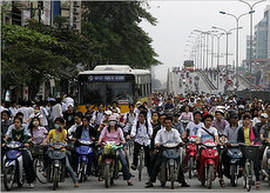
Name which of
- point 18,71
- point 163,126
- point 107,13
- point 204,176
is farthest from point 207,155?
point 107,13

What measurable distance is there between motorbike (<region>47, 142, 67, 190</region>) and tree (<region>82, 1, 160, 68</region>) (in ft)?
129

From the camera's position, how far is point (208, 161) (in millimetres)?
11836

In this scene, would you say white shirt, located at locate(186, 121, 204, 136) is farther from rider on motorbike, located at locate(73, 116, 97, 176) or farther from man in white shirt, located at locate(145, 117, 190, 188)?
rider on motorbike, located at locate(73, 116, 97, 176)

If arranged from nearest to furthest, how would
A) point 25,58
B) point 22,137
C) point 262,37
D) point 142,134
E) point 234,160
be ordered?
point 22,137 < point 234,160 < point 142,134 < point 25,58 < point 262,37

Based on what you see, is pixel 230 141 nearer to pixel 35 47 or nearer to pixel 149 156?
pixel 149 156

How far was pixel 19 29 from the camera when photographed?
23719 mm

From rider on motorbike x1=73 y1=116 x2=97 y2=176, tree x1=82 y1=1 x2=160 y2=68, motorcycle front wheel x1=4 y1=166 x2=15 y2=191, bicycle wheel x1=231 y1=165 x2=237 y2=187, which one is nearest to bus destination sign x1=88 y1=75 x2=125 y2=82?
rider on motorbike x1=73 y1=116 x2=97 y2=176

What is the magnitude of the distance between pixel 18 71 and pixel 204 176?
12758mm

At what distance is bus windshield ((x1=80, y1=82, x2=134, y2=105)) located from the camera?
78.0 feet

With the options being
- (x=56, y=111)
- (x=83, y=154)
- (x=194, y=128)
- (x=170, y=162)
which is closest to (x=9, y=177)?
(x=83, y=154)

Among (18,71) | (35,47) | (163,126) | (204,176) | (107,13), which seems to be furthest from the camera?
(107,13)

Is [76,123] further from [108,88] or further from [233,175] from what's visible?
[108,88]

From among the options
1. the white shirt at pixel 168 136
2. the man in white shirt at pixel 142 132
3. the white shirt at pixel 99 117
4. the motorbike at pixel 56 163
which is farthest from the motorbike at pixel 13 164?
the white shirt at pixel 99 117

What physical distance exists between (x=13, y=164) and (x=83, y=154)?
166 centimetres
